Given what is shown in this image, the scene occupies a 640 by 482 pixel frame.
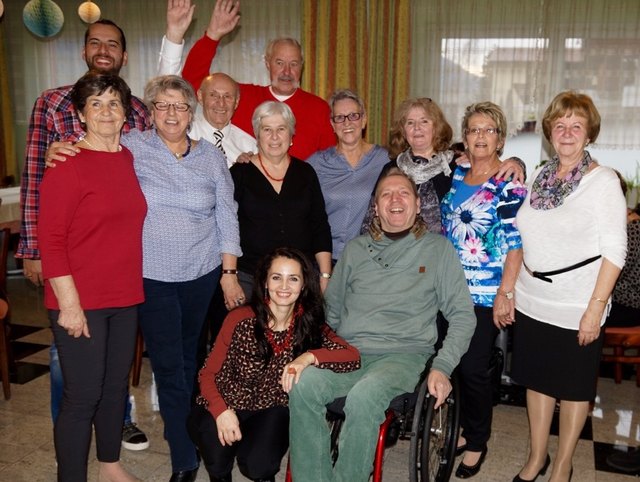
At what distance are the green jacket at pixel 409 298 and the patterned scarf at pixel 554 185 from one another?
345mm

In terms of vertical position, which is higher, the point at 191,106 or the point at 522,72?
the point at 522,72

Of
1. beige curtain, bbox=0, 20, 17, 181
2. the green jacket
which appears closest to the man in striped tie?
the green jacket

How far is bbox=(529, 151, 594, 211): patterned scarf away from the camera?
2066 mm

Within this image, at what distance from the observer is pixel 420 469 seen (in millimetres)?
1991

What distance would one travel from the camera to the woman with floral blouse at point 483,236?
224 cm

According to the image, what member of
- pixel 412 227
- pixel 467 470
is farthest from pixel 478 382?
pixel 412 227

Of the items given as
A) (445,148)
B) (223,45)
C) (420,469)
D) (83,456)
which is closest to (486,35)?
(223,45)

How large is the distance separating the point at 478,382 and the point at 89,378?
139cm

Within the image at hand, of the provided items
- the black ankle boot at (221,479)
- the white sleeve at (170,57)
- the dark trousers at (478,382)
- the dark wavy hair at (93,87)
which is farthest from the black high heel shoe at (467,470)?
the white sleeve at (170,57)

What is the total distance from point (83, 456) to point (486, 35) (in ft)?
16.6

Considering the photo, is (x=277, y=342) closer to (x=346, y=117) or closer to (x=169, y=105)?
(x=169, y=105)

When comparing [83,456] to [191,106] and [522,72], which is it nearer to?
[191,106]

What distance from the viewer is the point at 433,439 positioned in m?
2.29

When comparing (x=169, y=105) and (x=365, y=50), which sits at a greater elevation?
(x=365, y=50)
